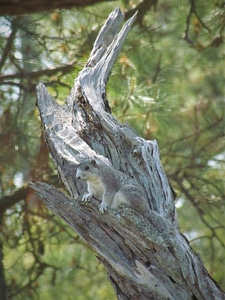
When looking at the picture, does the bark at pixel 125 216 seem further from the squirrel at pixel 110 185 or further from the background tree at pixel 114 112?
the background tree at pixel 114 112

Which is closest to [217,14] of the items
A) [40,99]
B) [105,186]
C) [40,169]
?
[40,169]

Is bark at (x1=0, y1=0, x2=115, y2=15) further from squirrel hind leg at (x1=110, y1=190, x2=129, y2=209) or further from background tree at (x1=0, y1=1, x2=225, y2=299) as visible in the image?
squirrel hind leg at (x1=110, y1=190, x2=129, y2=209)

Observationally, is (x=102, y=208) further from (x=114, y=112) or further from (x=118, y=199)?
(x=114, y=112)

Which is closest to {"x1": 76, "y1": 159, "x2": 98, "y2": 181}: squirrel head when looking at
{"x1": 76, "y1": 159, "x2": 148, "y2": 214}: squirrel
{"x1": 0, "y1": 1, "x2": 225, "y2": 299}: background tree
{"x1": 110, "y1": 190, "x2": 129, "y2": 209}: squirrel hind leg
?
{"x1": 76, "y1": 159, "x2": 148, "y2": 214}: squirrel

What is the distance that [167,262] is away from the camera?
2.37 m

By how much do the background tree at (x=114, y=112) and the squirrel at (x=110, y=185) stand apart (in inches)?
51.0

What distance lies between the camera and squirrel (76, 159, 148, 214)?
242cm

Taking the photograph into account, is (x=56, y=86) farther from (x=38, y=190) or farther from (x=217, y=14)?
(x=38, y=190)

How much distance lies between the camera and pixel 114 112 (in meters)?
3.91

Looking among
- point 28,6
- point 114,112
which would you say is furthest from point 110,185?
point 28,6

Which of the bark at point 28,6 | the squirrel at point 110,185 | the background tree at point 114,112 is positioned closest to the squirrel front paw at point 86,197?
the squirrel at point 110,185

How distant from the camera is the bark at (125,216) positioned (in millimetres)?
2379

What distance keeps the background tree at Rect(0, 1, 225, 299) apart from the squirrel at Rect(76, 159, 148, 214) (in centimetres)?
129

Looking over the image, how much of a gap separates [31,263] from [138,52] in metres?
1.32
